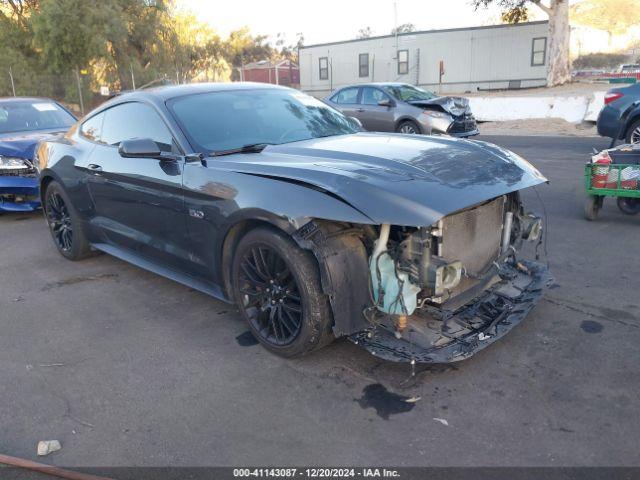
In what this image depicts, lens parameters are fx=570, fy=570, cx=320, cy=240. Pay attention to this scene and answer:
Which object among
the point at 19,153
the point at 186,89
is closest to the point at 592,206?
the point at 186,89

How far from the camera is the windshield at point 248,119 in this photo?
13.7ft

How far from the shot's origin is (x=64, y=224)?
5.93m

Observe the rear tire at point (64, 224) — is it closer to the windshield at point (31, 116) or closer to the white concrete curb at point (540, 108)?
the windshield at point (31, 116)

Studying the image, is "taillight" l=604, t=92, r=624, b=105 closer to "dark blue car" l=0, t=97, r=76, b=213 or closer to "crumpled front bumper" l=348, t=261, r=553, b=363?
"crumpled front bumper" l=348, t=261, r=553, b=363

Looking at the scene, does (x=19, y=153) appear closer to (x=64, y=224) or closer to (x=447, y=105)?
(x=64, y=224)

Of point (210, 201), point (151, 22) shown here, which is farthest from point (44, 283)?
point (151, 22)

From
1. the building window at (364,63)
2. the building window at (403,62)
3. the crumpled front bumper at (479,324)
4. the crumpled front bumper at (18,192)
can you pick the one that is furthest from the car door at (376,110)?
the building window at (364,63)

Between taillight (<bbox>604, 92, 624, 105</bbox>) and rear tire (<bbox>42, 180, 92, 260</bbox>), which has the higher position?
taillight (<bbox>604, 92, 624, 105</bbox>)

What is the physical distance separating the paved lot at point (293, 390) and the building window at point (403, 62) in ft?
103

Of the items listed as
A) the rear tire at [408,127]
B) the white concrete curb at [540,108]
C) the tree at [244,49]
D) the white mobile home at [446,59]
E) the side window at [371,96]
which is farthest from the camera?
the tree at [244,49]

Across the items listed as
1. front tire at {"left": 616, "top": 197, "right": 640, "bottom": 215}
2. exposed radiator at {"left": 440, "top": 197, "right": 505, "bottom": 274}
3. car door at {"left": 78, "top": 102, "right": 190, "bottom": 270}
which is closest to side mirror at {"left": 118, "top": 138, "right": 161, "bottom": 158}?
car door at {"left": 78, "top": 102, "right": 190, "bottom": 270}

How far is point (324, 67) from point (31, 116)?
101 feet

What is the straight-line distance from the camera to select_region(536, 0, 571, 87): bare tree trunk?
83.9 ft

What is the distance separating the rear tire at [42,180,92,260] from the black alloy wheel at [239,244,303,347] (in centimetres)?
262
